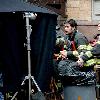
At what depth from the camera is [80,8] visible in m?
16.5

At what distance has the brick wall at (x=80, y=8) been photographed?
1647 centimetres

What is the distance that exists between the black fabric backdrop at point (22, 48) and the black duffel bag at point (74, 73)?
23cm

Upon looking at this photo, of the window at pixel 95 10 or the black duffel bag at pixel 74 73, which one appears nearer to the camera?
the black duffel bag at pixel 74 73

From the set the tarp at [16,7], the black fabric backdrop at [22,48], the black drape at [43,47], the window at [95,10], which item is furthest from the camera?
the window at [95,10]

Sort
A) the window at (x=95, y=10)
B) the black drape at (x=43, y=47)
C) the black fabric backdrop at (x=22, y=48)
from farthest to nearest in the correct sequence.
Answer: the window at (x=95, y=10) < the black drape at (x=43, y=47) < the black fabric backdrop at (x=22, y=48)

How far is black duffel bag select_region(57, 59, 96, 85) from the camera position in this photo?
32.9 feet

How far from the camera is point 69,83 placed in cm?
1018

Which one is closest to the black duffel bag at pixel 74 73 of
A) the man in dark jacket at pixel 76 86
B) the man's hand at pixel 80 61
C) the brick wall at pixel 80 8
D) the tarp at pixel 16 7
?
the man in dark jacket at pixel 76 86

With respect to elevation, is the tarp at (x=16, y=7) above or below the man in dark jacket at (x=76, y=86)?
above

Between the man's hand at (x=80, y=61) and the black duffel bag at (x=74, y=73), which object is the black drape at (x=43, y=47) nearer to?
the black duffel bag at (x=74, y=73)

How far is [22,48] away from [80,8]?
6.91m

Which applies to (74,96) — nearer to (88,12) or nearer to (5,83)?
(5,83)

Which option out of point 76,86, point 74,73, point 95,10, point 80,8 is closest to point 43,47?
point 74,73

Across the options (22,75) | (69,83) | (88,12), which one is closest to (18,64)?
(22,75)
